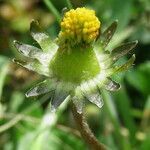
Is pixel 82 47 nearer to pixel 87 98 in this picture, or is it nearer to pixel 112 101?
pixel 87 98

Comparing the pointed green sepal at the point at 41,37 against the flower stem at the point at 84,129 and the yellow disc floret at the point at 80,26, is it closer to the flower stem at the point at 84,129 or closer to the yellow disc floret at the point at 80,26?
the yellow disc floret at the point at 80,26

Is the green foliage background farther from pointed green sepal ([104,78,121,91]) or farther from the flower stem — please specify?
pointed green sepal ([104,78,121,91])

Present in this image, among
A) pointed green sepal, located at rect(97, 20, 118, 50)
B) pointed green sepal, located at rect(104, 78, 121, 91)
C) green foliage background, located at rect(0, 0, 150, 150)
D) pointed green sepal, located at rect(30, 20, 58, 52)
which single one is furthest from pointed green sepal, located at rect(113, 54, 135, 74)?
green foliage background, located at rect(0, 0, 150, 150)

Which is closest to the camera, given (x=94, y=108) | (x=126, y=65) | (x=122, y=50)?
(x=126, y=65)

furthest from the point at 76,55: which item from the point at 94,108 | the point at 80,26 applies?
the point at 94,108

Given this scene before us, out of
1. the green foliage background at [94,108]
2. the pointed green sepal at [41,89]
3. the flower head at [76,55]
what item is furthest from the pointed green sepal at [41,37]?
the green foliage background at [94,108]

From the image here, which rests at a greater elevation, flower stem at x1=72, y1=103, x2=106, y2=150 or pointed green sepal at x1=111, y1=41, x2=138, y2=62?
pointed green sepal at x1=111, y1=41, x2=138, y2=62

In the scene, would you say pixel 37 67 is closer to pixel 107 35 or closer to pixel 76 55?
pixel 76 55
